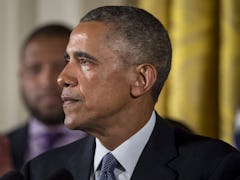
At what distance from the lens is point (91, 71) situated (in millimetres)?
1442

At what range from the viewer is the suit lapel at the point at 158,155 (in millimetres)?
1437

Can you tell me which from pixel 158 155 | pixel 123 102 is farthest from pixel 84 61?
pixel 158 155

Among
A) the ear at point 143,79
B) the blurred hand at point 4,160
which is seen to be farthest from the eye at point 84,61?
the blurred hand at point 4,160

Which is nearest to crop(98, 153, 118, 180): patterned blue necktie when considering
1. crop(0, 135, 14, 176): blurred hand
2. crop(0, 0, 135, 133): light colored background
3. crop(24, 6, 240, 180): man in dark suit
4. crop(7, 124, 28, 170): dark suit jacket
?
crop(24, 6, 240, 180): man in dark suit

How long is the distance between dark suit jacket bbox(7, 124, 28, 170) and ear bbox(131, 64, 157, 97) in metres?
1.27

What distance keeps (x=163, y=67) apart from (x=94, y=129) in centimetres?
19

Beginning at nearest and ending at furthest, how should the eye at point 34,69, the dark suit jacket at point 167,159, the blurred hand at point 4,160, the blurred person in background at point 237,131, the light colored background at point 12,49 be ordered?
the dark suit jacket at point 167,159 → the blurred hand at point 4,160 → the blurred person in background at point 237,131 → the eye at point 34,69 → the light colored background at point 12,49

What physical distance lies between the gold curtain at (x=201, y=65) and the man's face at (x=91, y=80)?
4.21 ft

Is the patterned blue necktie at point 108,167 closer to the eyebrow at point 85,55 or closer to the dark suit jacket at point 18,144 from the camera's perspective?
the eyebrow at point 85,55

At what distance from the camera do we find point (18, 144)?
280cm

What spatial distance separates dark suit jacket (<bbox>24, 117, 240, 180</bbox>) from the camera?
4.53ft

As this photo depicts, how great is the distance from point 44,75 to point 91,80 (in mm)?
1370

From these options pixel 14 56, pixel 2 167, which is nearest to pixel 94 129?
pixel 2 167

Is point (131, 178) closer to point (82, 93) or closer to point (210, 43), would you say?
point (82, 93)
